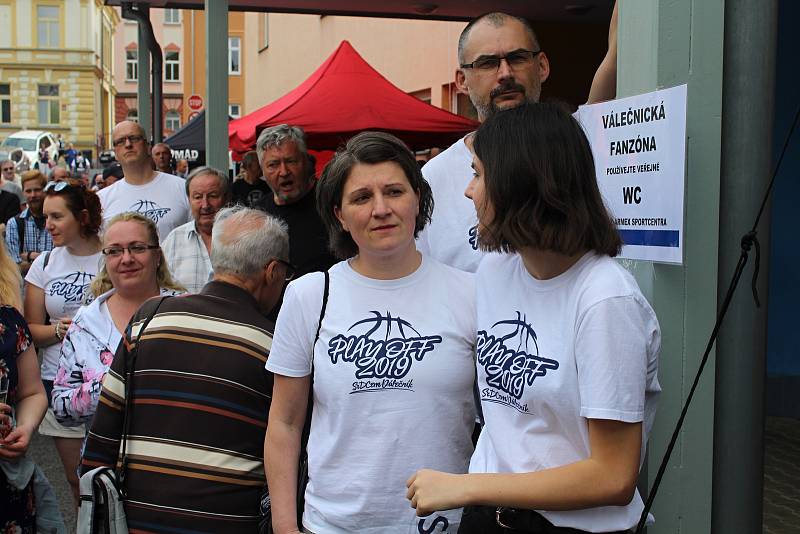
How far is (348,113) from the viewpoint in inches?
450

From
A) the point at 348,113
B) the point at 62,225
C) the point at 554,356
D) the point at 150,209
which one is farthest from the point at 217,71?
the point at 554,356

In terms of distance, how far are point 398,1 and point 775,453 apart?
6.61 meters

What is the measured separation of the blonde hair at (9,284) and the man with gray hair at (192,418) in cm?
73

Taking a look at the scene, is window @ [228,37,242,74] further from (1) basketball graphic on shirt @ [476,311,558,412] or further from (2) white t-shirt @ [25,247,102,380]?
(1) basketball graphic on shirt @ [476,311,558,412]

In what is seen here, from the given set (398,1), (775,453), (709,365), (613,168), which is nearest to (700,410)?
(709,365)

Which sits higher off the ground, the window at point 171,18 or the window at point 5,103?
the window at point 171,18

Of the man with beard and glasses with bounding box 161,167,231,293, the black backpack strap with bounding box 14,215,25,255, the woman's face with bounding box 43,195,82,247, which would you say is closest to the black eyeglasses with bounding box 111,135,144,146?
the man with beard and glasses with bounding box 161,167,231,293

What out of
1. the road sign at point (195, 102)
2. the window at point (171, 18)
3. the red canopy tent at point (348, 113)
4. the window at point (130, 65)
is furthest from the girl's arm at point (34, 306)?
the window at point (130, 65)

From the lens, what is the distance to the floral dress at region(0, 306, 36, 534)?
3.44m

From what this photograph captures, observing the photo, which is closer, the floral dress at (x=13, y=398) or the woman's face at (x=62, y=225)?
the floral dress at (x=13, y=398)

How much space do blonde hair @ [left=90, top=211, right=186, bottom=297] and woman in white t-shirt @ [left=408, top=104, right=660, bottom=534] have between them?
2.41 metres

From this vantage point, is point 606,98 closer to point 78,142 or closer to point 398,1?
point 398,1

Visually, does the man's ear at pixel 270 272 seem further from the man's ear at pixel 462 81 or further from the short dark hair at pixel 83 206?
the short dark hair at pixel 83 206

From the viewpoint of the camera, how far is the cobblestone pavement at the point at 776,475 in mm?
5730
